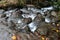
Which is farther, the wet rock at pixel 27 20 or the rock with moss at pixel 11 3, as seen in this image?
the rock with moss at pixel 11 3

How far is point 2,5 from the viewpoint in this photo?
7039 millimetres

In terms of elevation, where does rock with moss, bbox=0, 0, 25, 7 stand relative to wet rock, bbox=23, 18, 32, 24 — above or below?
above

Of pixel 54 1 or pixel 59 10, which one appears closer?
pixel 59 10

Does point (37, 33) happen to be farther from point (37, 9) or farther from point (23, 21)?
point (37, 9)

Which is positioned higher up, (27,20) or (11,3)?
(11,3)

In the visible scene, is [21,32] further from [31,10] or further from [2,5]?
[2,5]

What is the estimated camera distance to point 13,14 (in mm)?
6195

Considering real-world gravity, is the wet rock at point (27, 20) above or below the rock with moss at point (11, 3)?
below

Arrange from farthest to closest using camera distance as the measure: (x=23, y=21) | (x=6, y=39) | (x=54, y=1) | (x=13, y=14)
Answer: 1. (x=54, y=1)
2. (x=13, y=14)
3. (x=23, y=21)
4. (x=6, y=39)

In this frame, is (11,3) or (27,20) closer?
(27,20)

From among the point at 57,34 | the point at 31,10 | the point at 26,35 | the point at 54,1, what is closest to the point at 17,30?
the point at 26,35

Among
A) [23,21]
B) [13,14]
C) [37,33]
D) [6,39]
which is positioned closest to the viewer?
[6,39]

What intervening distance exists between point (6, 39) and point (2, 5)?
9.44 feet

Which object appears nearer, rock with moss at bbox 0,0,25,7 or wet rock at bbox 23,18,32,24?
wet rock at bbox 23,18,32,24
